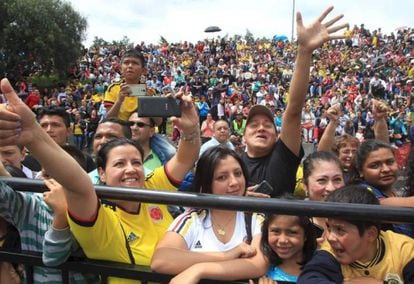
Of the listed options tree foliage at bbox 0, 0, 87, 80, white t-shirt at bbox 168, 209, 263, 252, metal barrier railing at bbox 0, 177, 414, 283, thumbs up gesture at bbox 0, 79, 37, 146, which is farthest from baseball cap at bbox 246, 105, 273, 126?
tree foliage at bbox 0, 0, 87, 80

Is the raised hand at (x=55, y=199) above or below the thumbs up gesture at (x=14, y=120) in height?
below

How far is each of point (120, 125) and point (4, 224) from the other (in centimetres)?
145

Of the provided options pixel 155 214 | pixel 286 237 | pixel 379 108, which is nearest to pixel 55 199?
pixel 155 214

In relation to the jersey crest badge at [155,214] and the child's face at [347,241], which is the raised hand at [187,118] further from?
the child's face at [347,241]

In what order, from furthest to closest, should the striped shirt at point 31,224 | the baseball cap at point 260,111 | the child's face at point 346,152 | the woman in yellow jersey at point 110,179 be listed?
the child's face at point 346,152 < the baseball cap at point 260,111 < the striped shirt at point 31,224 < the woman in yellow jersey at point 110,179

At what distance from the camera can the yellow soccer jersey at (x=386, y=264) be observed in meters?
1.81

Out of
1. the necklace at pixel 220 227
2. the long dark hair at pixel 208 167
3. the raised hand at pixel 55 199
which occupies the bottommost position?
the necklace at pixel 220 227

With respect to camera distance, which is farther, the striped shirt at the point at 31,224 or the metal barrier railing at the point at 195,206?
the striped shirt at the point at 31,224

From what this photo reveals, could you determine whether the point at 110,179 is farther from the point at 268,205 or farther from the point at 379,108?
the point at 379,108

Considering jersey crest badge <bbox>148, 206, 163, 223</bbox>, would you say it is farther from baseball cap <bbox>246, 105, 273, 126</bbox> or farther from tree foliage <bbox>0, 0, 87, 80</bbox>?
tree foliage <bbox>0, 0, 87, 80</bbox>

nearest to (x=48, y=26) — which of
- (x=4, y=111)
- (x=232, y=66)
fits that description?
(x=232, y=66)

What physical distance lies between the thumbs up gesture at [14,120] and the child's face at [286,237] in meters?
1.09

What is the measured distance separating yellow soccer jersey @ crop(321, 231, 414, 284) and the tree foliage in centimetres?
2949

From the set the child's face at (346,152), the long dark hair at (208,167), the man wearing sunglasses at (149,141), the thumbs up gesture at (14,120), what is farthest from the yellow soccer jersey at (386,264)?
the child's face at (346,152)
